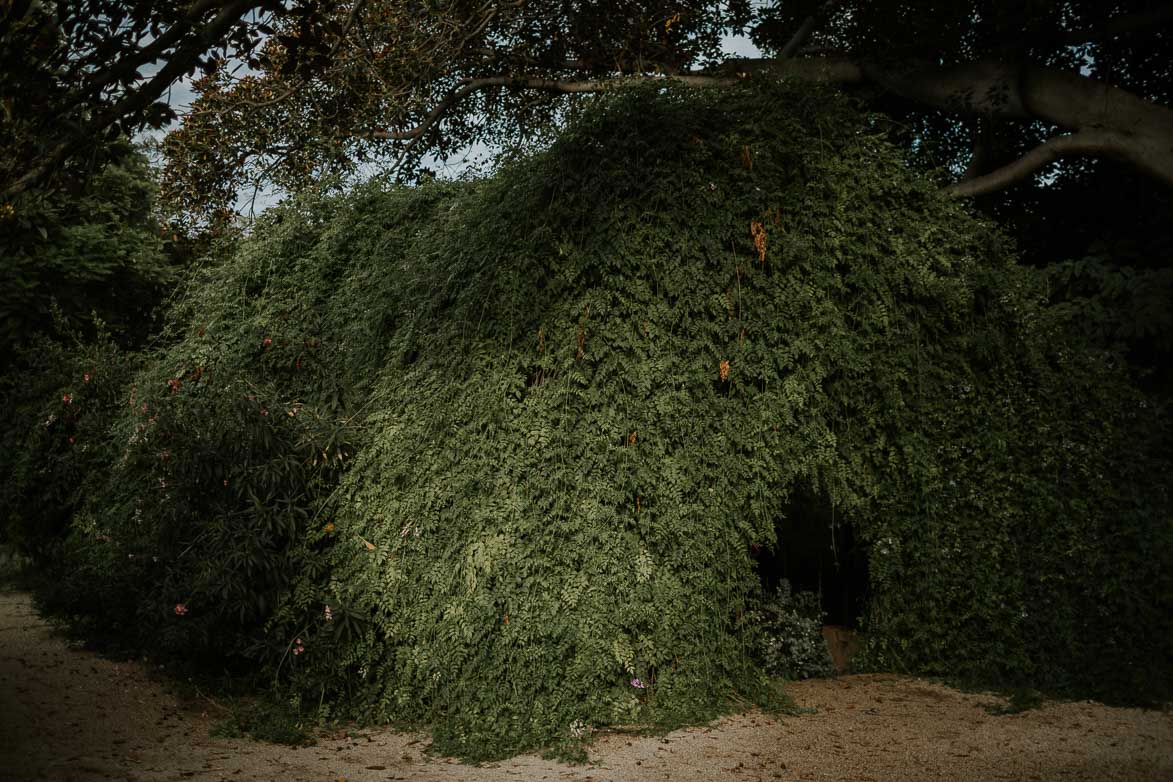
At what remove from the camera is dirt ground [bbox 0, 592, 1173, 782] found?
5.02m

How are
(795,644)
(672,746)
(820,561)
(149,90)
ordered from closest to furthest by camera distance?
(149,90) < (672,746) < (795,644) < (820,561)

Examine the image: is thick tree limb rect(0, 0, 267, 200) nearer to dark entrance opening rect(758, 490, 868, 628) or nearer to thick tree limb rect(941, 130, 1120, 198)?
dark entrance opening rect(758, 490, 868, 628)

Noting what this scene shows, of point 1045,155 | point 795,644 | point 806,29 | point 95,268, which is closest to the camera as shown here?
point 795,644

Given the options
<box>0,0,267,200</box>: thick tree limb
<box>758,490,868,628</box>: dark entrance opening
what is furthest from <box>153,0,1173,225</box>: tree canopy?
<box>0,0,267,200</box>: thick tree limb

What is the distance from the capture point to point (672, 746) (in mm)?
5402

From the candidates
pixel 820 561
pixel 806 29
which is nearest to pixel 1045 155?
pixel 806 29

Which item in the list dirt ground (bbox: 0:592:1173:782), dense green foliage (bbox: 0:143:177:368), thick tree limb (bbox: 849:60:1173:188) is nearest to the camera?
dirt ground (bbox: 0:592:1173:782)

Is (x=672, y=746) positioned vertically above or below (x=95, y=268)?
below

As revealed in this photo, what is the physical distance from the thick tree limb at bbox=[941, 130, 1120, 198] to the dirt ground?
16.9 ft

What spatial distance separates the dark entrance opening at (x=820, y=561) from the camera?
880cm

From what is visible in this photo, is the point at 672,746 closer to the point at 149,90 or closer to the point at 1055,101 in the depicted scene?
the point at 149,90

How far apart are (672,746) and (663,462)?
1832 millimetres

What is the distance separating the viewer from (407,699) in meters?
6.03

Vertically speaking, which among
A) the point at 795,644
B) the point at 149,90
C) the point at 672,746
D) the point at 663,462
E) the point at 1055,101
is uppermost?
the point at 1055,101
